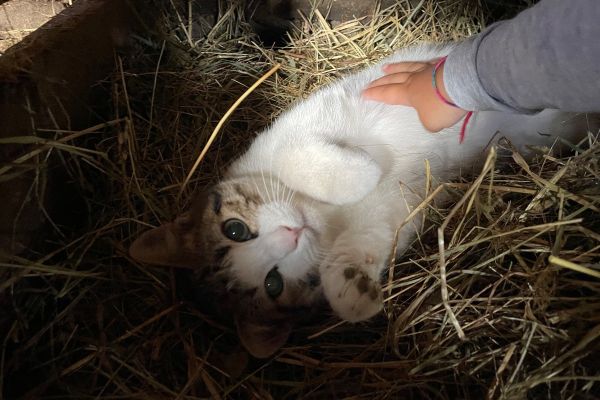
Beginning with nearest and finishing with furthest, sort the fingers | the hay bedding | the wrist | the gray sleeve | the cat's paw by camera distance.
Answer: the gray sleeve → the hay bedding → the cat's paw → the wrist → the fingers

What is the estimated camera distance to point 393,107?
2.16 m

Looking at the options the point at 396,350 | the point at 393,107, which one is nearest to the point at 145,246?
the point at 396,350

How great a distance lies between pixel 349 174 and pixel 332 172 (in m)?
0.08

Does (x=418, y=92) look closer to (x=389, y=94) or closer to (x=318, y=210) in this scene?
(x=389, y=94)

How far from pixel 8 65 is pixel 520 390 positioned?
2.23 m

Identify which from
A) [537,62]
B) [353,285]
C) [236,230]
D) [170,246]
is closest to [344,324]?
[353,285]

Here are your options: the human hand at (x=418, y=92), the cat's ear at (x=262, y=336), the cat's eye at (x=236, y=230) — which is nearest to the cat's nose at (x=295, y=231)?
the cat's eye at (x=236, y=230)

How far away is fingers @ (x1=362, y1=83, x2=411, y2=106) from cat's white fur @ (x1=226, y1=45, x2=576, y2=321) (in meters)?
0.03

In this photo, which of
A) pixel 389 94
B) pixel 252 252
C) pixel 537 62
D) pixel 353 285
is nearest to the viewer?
pixel 537 62

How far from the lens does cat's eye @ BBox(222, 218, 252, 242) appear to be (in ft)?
6.14

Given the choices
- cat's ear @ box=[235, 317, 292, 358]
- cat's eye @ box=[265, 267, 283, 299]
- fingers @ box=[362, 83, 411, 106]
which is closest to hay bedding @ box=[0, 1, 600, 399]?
cat's ear @ box=[235, 317, 292, 358]

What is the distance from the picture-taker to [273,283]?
1.89 metres

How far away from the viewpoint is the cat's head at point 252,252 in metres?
1.82

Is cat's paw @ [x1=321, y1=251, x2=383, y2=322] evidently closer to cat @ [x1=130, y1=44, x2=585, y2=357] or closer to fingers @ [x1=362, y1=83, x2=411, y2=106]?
cat @ [x1=130, y1=44, x2=585, y2=357]
